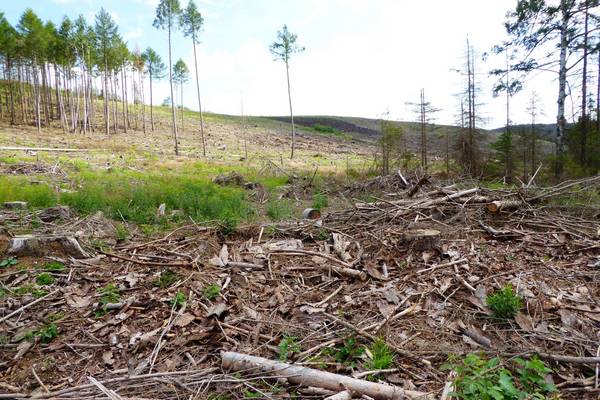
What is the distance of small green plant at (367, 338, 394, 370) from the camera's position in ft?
9.53

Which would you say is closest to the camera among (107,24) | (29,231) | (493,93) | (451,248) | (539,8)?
(451,248)

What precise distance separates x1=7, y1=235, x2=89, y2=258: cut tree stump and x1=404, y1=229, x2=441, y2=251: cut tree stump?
15.7ft

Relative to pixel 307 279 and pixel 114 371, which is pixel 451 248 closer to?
pixel 307 279

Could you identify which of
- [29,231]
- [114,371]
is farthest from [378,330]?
[29,231]

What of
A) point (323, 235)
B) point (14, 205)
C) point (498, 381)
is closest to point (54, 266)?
point (323, 235)

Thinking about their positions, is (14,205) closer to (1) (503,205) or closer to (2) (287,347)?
(2) (287,347)

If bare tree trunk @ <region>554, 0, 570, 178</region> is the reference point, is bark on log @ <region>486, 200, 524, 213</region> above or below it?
below

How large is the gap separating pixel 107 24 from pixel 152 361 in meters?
41.7

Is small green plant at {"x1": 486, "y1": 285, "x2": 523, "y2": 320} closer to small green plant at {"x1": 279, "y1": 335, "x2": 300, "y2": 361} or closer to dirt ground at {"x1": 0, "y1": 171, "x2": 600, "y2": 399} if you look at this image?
dirt ground at {"x1": 0, "y1": 171, "x2": 600, "y2": 399}

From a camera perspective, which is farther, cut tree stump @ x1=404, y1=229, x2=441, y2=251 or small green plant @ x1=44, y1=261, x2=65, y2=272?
cut tree stump @ x1=404, y1=229, x2=441, y2=251

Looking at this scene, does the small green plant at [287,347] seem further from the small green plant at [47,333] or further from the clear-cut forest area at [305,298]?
the small green plant at [47,333]

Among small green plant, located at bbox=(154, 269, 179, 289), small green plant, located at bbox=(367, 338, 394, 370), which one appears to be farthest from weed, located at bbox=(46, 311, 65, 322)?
small green plant, located at bbox=(367, 338, 394, 370)

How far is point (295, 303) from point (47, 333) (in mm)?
2570

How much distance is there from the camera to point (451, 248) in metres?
5.10
